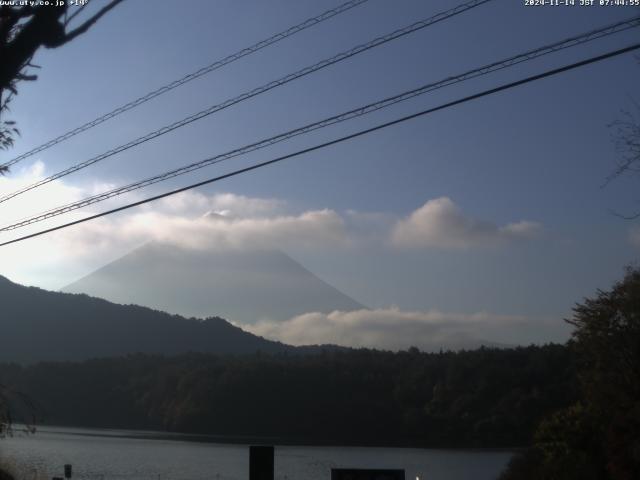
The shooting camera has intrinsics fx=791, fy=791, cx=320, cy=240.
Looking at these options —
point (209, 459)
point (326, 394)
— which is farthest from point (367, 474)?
point (326, 394)

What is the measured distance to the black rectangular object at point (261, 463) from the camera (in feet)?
36.2

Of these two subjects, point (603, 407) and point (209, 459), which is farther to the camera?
point (209, 459)

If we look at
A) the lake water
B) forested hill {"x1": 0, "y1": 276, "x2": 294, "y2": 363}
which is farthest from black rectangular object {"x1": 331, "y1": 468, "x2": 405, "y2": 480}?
forested hill {"x1": 0, "y1": 276, "x2": 294, "y2": 363}

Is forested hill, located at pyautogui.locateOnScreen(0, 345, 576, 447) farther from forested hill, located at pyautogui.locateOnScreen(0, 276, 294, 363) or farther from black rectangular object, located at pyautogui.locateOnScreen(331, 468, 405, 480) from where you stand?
black rectangular object, located at pyautogui.locateOnScreen(331, 468, 405, 480)

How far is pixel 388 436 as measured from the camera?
10050cm

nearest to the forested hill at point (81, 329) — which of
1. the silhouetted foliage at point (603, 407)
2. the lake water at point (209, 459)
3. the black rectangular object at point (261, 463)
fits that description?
the lake water at point (209, 459)

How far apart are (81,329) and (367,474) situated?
170427mm

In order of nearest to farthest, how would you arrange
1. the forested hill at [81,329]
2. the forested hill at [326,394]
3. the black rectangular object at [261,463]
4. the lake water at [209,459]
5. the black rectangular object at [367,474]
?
the black rectangular object at [261,463]
the black rectangular object at [367,474]
the lake water at [209,459]
the forested hill at [326,394]
the forested hill at [81,329]

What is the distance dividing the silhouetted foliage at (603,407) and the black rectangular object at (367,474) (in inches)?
814

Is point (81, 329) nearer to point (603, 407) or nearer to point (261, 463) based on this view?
point (603, 407)

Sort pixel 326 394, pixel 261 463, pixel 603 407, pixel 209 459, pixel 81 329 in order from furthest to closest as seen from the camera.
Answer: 1. pixel 81 329
2. pixel 326 394
3. pixel 209 459
4. pixel 603 407
5. pixel 261 463

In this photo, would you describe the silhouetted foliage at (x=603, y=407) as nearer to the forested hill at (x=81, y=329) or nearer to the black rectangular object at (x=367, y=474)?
the black rectangular object at (x=367, y=474)

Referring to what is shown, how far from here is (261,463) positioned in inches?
435

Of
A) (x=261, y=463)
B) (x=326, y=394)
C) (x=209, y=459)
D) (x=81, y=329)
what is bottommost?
(x=209, y=459)
